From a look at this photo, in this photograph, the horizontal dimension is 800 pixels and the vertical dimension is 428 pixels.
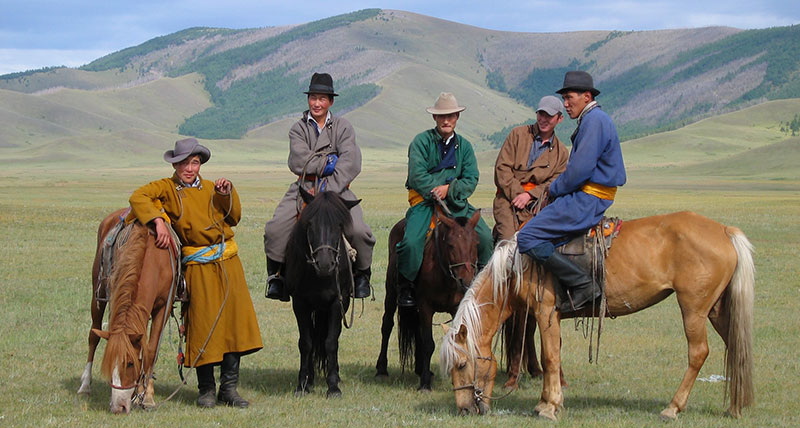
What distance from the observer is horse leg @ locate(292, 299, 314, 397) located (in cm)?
831

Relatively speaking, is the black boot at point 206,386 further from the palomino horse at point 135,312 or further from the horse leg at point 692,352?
the horse leg at point 692,352

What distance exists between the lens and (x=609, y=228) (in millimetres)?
7277

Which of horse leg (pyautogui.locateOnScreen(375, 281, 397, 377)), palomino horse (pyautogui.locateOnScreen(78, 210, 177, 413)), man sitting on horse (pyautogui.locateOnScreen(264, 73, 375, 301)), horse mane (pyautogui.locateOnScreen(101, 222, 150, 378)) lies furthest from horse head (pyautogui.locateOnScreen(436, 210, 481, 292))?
horse mane (pyautogui.locateOnScreen(101, 222, 150, 378))

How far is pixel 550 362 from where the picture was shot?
7152mm

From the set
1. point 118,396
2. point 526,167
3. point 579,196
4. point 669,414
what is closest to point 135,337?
point 118,396

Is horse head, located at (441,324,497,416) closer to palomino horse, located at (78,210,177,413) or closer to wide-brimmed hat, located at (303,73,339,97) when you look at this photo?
palomino horse, located at (78,210,177,413)

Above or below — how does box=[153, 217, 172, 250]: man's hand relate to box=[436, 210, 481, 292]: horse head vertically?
above

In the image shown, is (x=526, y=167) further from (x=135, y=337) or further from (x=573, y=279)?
(x=135, y=337)

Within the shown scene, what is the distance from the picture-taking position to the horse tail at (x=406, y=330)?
935cm

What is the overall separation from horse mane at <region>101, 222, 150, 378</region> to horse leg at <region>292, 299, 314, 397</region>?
1774mm

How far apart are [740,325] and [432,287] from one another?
2977mm

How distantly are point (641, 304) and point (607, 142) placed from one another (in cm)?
144

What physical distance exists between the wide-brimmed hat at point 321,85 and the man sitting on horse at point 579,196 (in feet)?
8.46

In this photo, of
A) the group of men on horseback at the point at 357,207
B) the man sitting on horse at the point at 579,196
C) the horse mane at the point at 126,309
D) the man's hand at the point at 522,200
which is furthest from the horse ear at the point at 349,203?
the horse mane at the point at 126,309
